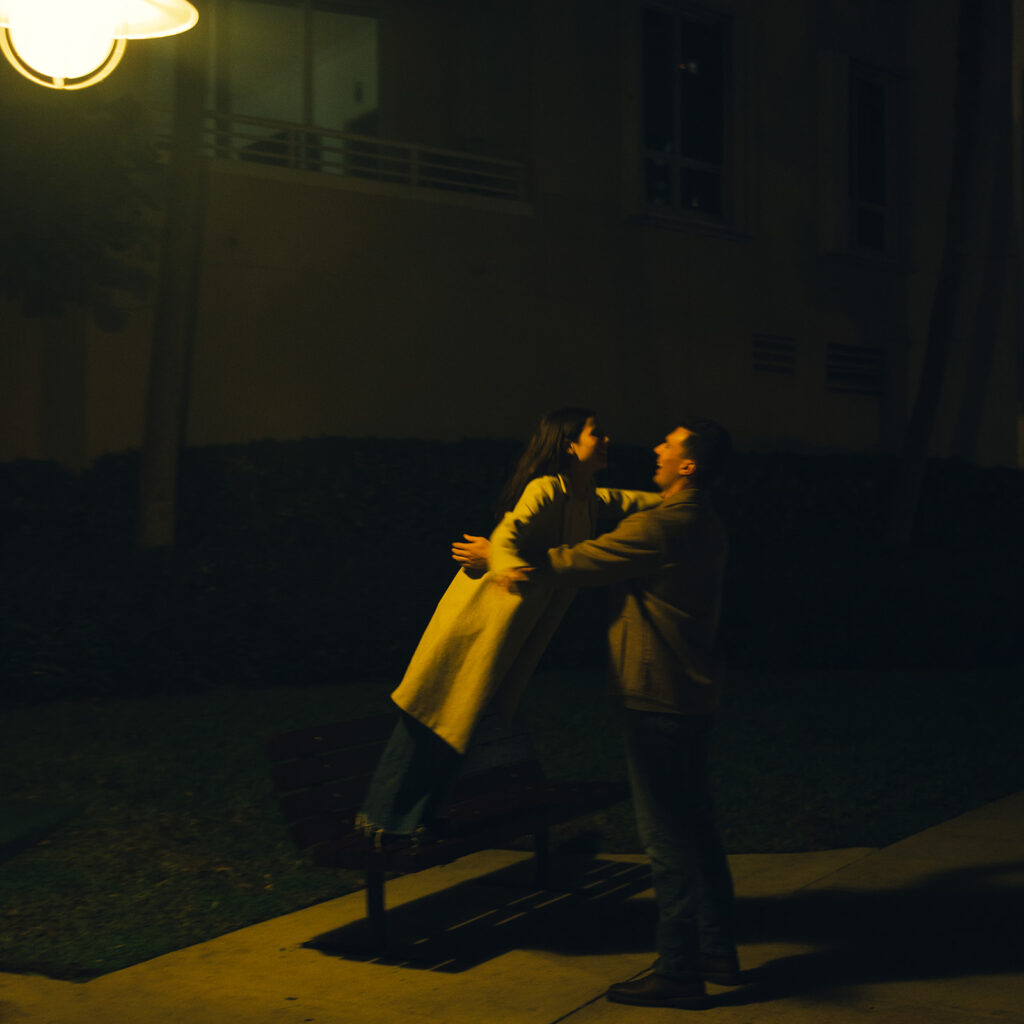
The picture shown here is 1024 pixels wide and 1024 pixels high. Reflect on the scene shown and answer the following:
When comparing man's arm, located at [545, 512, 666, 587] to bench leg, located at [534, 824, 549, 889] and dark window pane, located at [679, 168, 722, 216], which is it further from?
dark window pane, located at [679, 168, 722, 216]

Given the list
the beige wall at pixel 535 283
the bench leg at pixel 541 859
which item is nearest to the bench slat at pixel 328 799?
the bench leg at pixel 541 859

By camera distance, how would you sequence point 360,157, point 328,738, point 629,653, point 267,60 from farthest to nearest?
1. point 360,157
2. point 267,60
3. point 328,738
4. point 629,653

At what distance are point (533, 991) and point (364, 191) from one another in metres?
11.3

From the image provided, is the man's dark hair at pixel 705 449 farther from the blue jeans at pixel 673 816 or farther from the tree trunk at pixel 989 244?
the tree trunk at pixel 989 244

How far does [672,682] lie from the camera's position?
4418mm

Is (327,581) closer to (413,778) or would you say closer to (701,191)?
(413,778)

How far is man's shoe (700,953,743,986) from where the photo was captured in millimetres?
4570

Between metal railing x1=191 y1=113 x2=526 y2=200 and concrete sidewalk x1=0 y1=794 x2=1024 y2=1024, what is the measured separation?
9.72 metres

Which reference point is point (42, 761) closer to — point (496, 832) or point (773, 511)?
point (496, 832)

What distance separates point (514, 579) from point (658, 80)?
14473 mm

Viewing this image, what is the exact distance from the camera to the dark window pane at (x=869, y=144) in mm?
19859

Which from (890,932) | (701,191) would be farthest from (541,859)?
(701,191)

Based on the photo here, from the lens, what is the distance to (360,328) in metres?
14.6

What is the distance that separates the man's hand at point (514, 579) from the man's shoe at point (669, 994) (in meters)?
1.27
